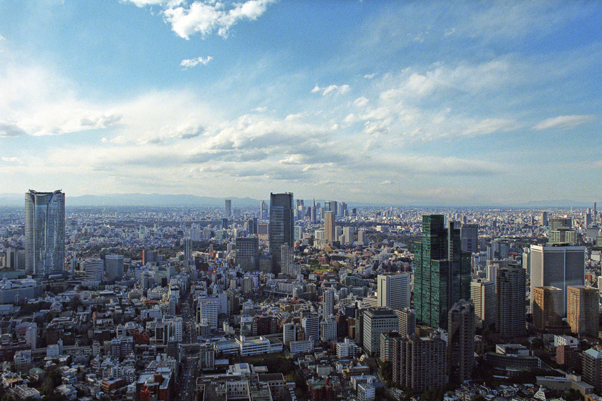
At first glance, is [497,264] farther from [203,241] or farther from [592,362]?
A: [203,241]

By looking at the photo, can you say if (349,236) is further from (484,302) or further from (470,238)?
(484,302)

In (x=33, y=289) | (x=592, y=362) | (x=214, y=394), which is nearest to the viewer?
(x=214, y=394)

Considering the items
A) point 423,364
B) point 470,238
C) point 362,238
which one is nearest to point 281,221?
point 470,238

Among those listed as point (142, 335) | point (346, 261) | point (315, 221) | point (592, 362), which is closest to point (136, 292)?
point (142, 335)

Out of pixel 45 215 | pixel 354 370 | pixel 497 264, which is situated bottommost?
pixel 354 370

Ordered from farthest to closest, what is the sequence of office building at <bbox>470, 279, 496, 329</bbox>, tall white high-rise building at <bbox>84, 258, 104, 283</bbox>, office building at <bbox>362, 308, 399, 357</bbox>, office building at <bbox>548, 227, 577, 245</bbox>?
tall white high-rise building at <bbox>84, 258, 104, 283</bbox>
office building at <bbox>548, 227, 577, 245</bbox>
office building at <bbox>470, 279, 496, 329</bbox>
office building at <bbox>362, 308, 399, 357</bbox>

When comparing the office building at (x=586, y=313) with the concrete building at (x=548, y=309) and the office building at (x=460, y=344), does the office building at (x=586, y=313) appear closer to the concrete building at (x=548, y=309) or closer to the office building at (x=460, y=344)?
the concrete building at (x=548, y=309)

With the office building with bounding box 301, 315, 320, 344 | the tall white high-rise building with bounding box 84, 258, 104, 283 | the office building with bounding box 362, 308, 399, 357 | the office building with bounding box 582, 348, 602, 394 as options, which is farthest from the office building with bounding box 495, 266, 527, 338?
the tall white high-rise building with bounding box 84, 258, 104, 283

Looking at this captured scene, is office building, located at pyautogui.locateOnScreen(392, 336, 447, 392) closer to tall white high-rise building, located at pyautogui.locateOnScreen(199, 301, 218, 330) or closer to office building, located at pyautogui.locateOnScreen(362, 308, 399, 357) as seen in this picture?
office building, located at pyautogui.locateOnScreen(362, 308, 399, 357)
